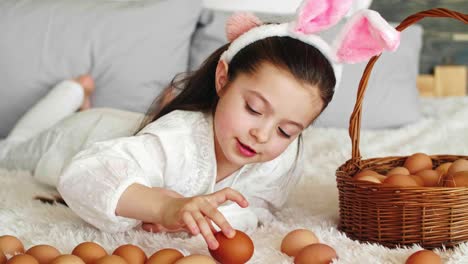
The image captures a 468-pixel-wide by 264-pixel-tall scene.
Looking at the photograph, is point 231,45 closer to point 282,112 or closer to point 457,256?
point 282,112

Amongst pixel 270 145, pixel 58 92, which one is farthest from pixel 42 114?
pixel 270 145

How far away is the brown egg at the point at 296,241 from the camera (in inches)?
43.2

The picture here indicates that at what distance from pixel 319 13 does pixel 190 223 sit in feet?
1.49

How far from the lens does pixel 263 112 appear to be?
117 centimetres

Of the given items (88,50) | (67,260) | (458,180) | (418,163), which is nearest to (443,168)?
(418,163)

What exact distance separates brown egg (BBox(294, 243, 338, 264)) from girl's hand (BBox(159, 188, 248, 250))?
0.39 ft

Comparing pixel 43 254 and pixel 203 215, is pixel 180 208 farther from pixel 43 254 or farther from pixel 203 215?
pixel 43 254

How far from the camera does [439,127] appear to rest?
6.95 feet

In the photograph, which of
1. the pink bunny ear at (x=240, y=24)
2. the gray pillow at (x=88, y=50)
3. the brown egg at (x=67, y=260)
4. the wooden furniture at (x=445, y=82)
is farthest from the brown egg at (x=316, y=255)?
the wooden furniture at (x=445, y=82)

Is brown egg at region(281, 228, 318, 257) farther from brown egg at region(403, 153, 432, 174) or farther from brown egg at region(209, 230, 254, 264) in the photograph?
brown egg at region(403, 153, 432, 174)

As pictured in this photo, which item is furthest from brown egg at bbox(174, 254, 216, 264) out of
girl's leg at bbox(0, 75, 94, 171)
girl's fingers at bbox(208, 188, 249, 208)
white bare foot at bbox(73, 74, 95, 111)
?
white bare foot at bbox(73, 74, 95, 111)

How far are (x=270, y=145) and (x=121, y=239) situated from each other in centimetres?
30

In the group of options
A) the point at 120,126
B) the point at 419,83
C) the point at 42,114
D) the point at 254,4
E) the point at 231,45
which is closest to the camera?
the point at 231,45

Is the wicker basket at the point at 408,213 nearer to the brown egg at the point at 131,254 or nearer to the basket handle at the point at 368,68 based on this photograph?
the basket handle at the point at 368,68
